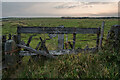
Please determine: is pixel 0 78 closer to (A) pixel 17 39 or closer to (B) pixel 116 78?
(A) pixel 17 39

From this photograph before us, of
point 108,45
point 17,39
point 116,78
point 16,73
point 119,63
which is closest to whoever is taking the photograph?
point 116,78

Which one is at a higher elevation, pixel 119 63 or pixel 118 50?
pixel 118 50

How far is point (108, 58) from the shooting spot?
510 cm

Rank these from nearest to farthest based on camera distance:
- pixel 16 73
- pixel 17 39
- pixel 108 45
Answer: pixel 16 73 → pixel 17 39 → pixel 108 45

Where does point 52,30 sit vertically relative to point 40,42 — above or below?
above

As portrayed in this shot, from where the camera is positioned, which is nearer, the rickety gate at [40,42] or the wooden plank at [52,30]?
the rickety gate at [40,42]

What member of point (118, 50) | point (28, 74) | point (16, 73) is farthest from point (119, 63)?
point (16, 73)

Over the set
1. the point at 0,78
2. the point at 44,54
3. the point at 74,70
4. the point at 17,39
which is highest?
the point at 17,39

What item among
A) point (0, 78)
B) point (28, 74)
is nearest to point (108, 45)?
point (28, 74)

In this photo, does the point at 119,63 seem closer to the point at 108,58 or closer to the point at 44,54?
the point at 108,58

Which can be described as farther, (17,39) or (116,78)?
(17,39)

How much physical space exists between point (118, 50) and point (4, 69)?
4938mm

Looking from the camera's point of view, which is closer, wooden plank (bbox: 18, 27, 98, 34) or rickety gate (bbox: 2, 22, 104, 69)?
rickety gate (bbox: 2, 22, 104, 69)

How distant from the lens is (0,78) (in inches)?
159
